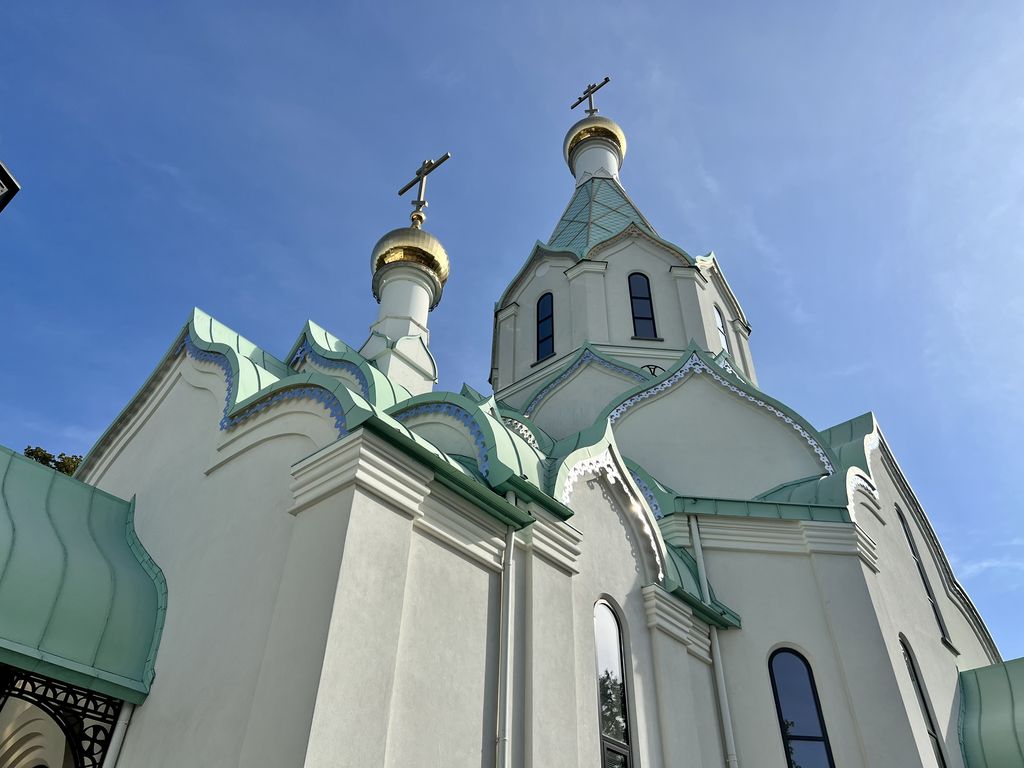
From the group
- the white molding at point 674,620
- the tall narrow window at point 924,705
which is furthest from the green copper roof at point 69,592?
the tall narrow window at point 924,705

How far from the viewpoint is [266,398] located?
641cm

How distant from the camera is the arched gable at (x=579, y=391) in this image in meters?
12.0

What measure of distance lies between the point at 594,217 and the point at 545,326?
9.73 ft

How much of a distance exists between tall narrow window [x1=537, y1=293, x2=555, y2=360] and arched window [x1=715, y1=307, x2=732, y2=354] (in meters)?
2.79

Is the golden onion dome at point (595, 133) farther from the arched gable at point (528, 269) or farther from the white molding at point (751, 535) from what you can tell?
the white molding at point (751, 535)

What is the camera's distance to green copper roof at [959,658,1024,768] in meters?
8.23

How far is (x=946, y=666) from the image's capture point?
9352 millimetres

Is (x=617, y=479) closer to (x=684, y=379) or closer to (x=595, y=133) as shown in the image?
(x=684, y=379)

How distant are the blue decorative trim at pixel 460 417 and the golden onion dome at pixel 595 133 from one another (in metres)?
13.7

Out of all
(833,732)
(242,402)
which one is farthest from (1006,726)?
(242,402)

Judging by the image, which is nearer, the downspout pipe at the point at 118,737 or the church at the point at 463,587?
the church at the point at 463,587

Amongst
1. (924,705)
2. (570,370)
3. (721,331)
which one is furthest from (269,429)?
(721,331)

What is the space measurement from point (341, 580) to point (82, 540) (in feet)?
9.08

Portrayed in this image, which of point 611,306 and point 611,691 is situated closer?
point 611,691
